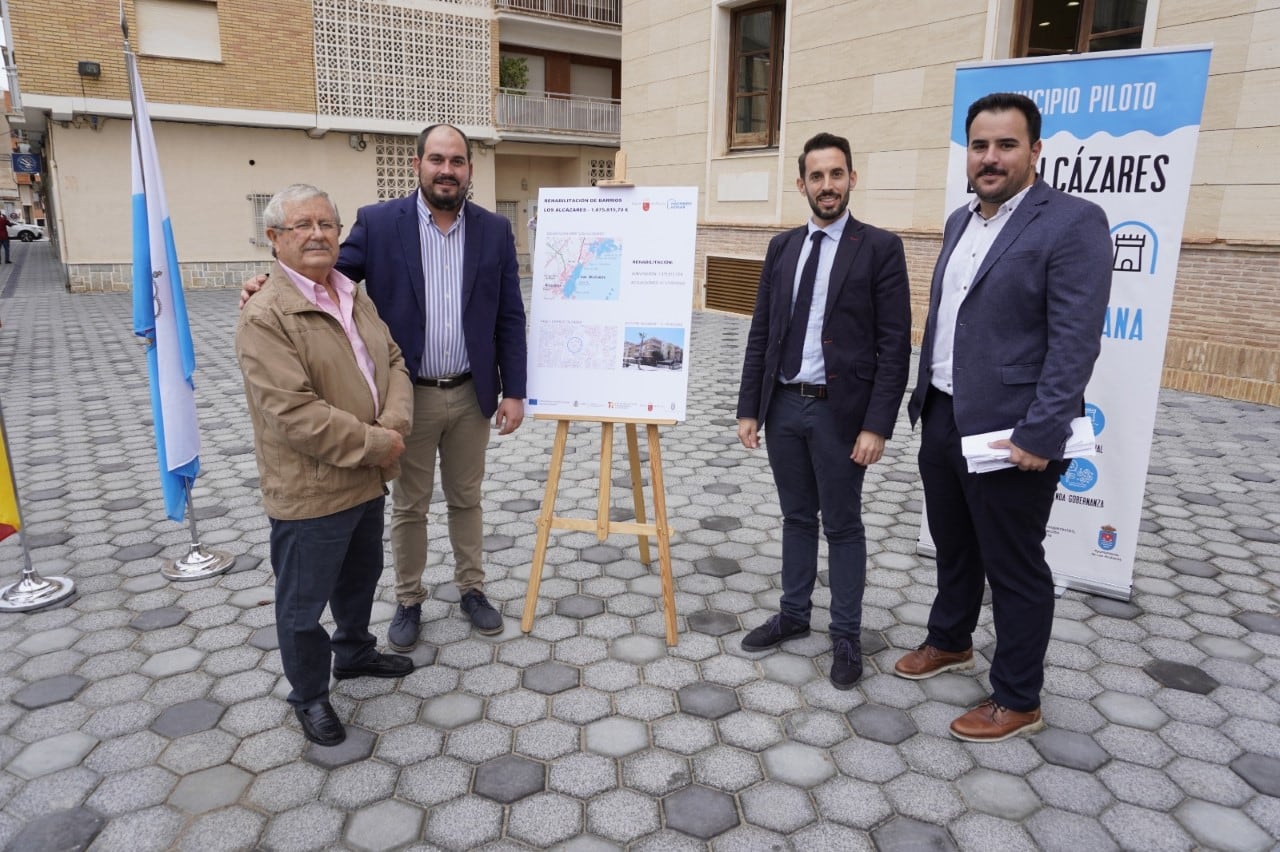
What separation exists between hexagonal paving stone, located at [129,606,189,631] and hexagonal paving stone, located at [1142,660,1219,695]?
13.9ft

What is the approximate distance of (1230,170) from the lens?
7.46 metres

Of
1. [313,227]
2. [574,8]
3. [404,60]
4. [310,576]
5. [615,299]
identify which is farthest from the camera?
[574,8]

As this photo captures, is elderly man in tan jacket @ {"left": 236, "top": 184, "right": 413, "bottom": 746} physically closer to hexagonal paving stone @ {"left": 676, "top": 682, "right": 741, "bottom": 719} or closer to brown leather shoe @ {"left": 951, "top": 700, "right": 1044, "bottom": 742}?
hexagonal paving stone @ {"left": 676, "top": 682, "right": 741, "bottom": 719}

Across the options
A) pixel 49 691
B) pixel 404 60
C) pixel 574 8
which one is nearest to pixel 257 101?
pixel 404 60

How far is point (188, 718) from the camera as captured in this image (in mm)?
2910

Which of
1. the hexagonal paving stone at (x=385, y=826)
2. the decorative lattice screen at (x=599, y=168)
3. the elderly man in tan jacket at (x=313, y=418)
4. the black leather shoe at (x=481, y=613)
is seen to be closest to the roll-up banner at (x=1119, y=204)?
the black leather shoe at (x=481, y=613)

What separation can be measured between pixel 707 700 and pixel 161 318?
10.6 ft

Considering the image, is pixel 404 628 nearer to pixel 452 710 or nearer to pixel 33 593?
pixel 452 710

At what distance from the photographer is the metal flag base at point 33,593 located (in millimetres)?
3707

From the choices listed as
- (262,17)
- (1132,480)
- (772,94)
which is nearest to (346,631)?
(1132,480)

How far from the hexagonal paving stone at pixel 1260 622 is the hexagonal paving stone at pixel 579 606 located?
2983 millimetres

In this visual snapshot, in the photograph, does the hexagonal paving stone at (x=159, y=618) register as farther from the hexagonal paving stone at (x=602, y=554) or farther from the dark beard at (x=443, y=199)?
the dark beard at (x=443, y=199)

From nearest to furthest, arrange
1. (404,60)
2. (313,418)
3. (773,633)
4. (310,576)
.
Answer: (313,418) → (310,576) → (773,633) → (404,60)

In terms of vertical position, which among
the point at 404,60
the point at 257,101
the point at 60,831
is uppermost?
the point at 404,60
